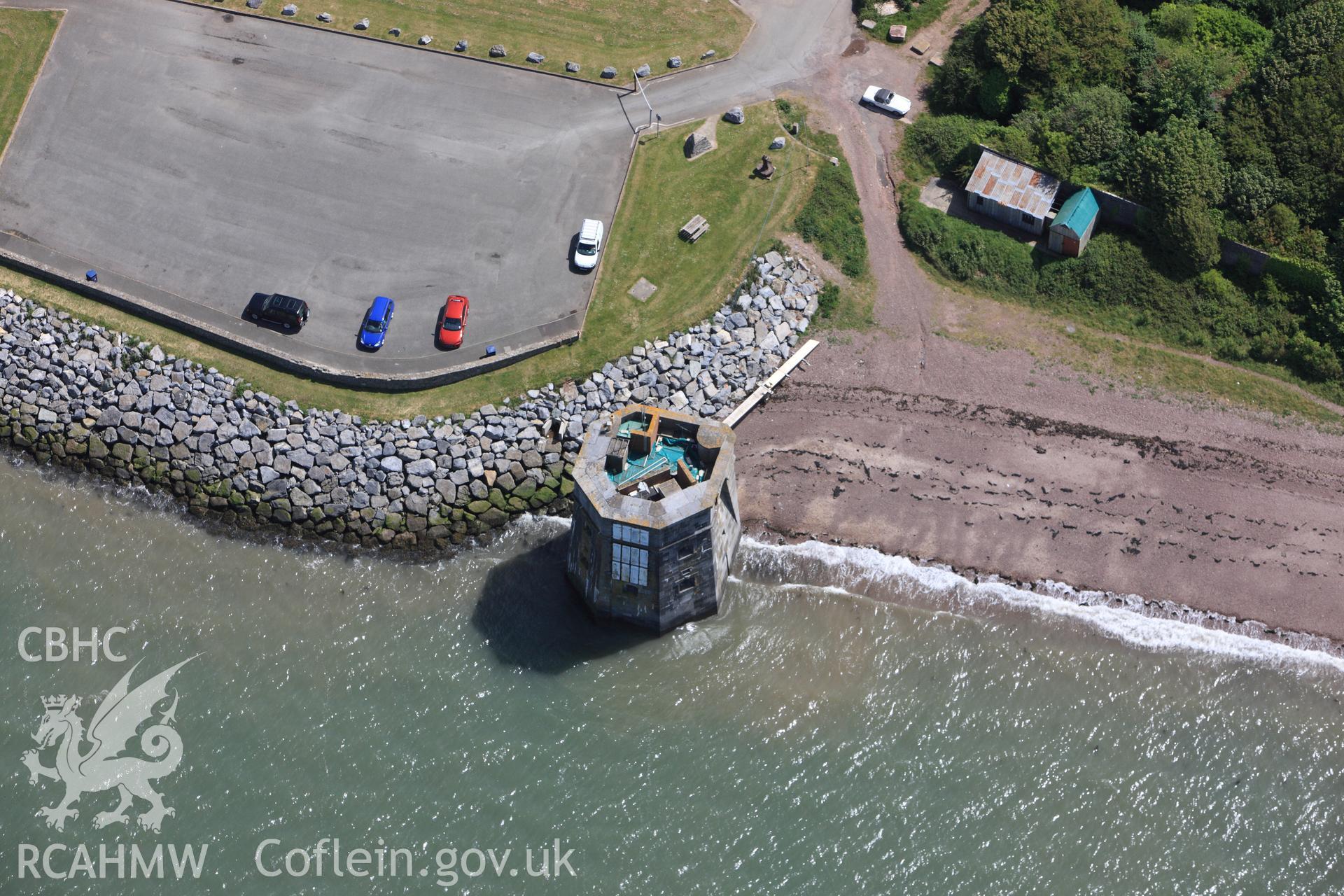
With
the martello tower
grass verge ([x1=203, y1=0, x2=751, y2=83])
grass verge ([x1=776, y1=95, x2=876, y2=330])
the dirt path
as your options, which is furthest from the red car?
grass verge ([x1=776, y1=95, x2=876, y2=330])

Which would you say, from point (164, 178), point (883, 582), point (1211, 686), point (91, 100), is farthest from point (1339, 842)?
point (91, 100)

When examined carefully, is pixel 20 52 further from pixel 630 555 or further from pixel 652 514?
pixel 652 514

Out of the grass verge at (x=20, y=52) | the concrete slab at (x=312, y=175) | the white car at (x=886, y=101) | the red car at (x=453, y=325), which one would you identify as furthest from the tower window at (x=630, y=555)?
the grass verge at (x=20, y=52)

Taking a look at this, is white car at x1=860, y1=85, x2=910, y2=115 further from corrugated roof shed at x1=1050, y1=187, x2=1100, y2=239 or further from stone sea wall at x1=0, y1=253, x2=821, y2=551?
stone sea wall at x1=0, y1=253, x2=821, y2=551

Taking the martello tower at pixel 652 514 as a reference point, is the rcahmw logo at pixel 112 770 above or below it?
below

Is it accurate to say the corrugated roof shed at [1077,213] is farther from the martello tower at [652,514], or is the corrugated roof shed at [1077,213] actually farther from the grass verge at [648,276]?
the martello tower at [652,514]

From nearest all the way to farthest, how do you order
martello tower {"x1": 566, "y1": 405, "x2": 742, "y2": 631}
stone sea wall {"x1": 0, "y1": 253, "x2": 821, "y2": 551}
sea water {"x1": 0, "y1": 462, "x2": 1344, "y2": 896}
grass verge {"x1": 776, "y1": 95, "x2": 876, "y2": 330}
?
martello tower {"x1": 566, "y1": 405, "x2": 742, "y2": 631} → sea water {"x1": 0, "y1": 462, "x2": 1344, "y2": 896} → stone sea wall {"x1": 0, "y1": 253, "x2": 821, "y2": 551} → grass verge {"x1": 776, "y1": 95, "x2": 876, "y2": 330}
